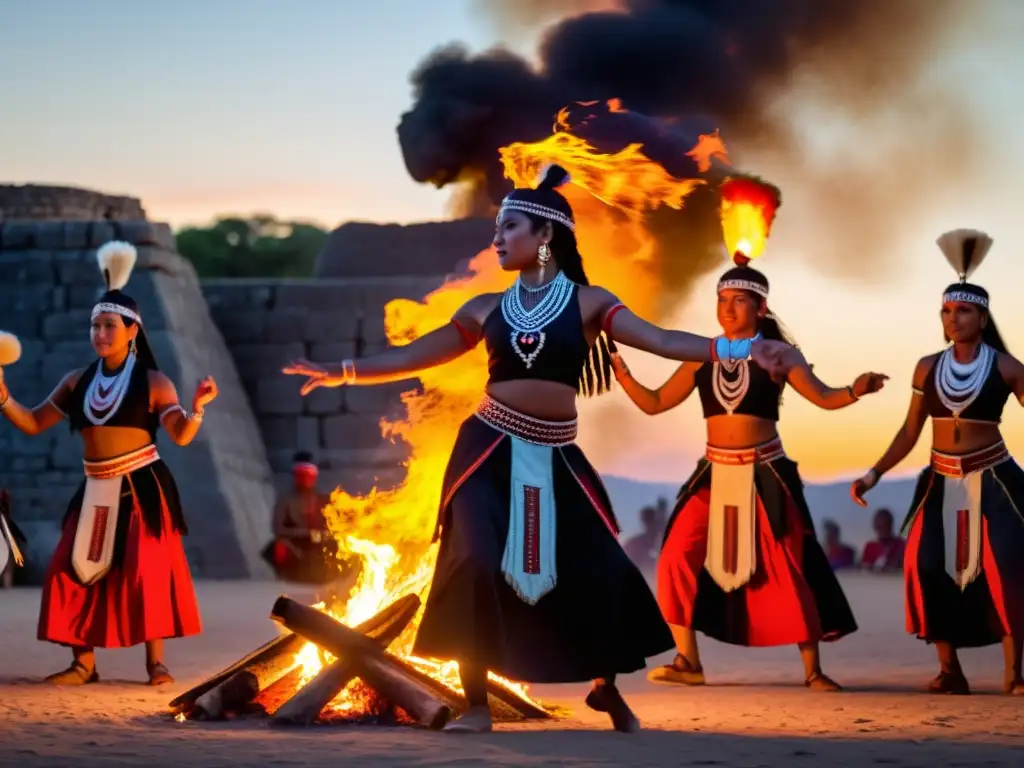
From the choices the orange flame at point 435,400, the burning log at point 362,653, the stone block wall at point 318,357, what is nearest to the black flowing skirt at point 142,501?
the orange flame at point 435,400

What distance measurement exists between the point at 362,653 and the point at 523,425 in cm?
106

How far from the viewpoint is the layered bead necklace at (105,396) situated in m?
8.27

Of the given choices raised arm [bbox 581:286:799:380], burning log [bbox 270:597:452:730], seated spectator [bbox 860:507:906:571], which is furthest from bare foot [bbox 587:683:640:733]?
seated spectator [bbox 860:507:906:571]

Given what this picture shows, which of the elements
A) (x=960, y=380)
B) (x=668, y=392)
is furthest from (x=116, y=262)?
(x=960, y=380)

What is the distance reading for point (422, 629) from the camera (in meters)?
6.21

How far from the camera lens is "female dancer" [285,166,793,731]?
620 cm

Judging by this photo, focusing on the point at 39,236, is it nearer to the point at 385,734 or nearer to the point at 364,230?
the point at 364,230

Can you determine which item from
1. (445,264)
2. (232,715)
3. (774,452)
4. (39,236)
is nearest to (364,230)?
(445,264)

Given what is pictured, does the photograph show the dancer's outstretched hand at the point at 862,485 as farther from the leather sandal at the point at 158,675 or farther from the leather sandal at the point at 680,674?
the leather sandal at the point at 158,675

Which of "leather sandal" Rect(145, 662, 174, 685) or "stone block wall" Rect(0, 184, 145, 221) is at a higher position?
"stone block wall" Rect(0, 184, 145, 221)

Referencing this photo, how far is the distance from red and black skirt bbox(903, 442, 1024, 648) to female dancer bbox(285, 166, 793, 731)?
6.87ft

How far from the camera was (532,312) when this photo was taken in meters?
6.52

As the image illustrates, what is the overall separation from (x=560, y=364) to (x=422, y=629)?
3.51 feet

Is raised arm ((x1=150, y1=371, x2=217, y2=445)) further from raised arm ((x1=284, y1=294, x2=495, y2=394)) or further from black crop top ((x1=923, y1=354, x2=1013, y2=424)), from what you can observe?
black crop top ((x1=923, y1=354, x2=1013, y2=424))
